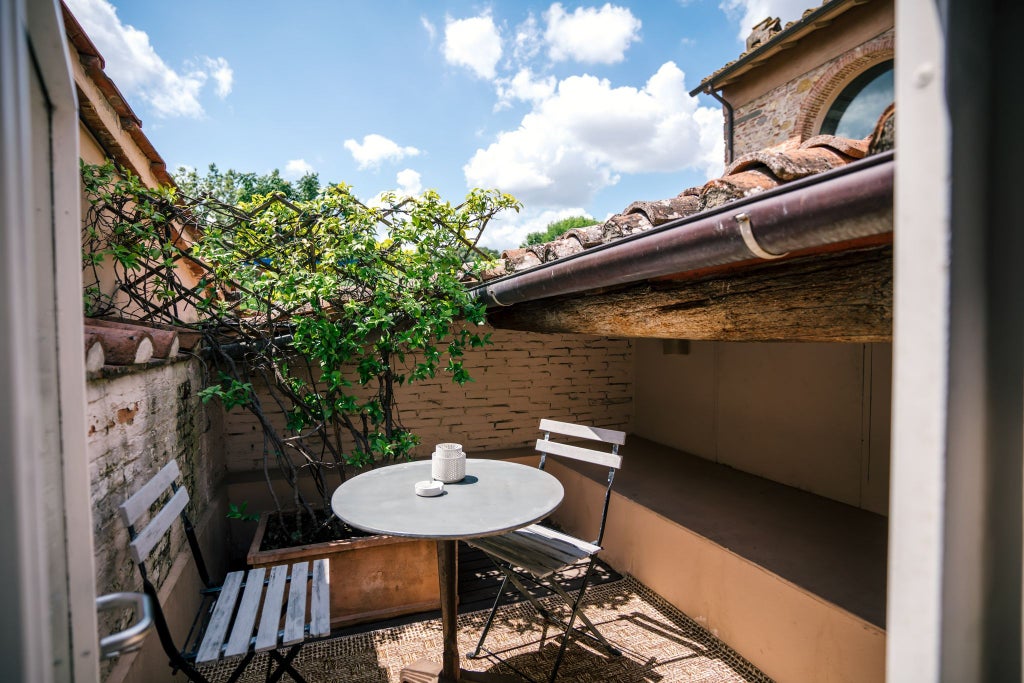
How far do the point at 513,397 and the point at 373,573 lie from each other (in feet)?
8.06

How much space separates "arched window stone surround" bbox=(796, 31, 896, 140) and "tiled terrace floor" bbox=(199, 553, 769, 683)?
634 cm

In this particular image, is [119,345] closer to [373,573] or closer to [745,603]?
[373,573]

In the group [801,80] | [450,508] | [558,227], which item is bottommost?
[450,508]

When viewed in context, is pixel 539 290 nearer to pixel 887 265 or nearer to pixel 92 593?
pixel 887 265

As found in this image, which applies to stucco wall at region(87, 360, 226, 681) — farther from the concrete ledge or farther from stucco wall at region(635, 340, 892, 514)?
stucco wall at region(635, 340, 892, 514)

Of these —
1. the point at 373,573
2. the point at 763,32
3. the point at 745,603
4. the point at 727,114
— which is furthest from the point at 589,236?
the point at 727,114

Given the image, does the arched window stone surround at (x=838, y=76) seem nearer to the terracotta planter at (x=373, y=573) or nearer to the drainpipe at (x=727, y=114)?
the drainpipe at (x=727, y=114)

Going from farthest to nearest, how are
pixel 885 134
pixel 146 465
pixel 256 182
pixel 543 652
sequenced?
pixel 256 182 < pixel 543 652 < pixel 146 465 < pixel 885 134

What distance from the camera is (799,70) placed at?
22.0ft

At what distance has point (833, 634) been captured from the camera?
87.8 inches

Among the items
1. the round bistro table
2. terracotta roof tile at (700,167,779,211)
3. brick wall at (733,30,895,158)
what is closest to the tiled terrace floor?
the round bistro table

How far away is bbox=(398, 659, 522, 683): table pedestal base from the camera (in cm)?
237

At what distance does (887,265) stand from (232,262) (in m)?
3.46

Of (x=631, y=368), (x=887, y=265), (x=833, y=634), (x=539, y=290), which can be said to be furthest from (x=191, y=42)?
(x=833, y=634)
